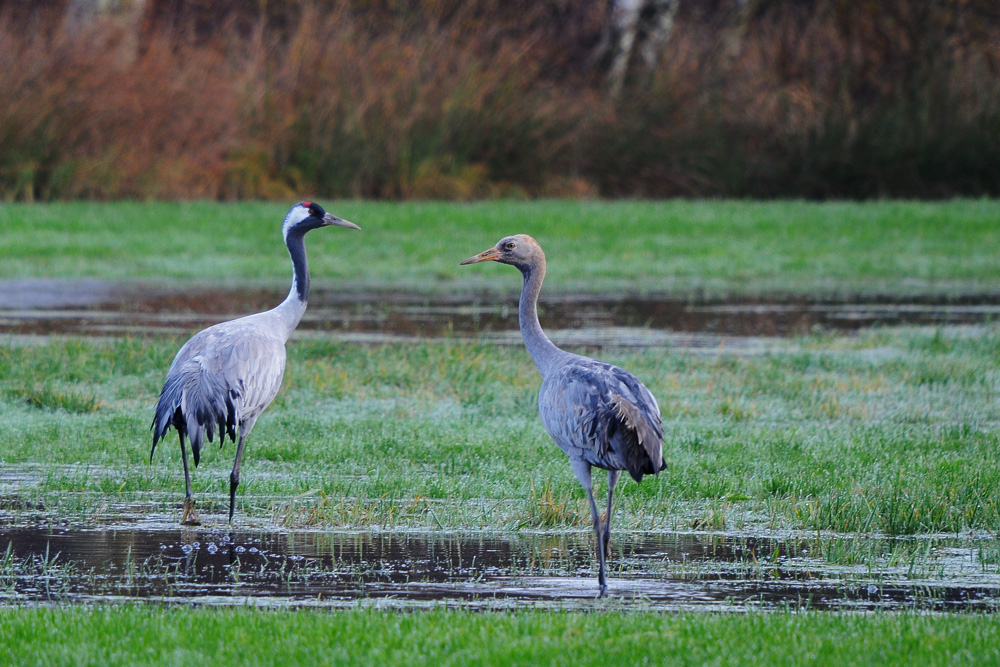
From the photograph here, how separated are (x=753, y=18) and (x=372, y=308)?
2085 centimetres

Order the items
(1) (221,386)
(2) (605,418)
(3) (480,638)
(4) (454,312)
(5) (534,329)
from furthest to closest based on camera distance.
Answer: (4) (454,312)
(1) (221,386)
(5) (534,329)
(2) (605,418)
(3) (480,638)

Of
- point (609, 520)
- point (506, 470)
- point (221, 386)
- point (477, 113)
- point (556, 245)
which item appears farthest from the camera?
point (477, 113)

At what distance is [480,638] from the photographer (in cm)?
541

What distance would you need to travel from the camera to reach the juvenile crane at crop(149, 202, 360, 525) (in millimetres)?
7711

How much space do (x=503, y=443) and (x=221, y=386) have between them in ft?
6.10

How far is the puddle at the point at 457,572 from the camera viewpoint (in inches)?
244

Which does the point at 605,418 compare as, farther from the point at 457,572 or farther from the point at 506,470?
the point at 506,470

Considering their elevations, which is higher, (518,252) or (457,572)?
(518,252)

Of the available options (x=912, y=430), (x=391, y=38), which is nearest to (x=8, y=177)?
(x=391, y=38)

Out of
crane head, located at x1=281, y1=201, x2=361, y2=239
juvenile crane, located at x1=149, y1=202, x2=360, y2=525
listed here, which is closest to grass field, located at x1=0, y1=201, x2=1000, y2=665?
juvenile crane, located at x1=149, y1=202, x2=360, y2=525

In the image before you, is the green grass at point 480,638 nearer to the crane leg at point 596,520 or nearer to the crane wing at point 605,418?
the crane leg at point 596,520

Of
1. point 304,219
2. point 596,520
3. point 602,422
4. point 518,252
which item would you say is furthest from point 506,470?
point 304,219

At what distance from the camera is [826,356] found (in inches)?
489

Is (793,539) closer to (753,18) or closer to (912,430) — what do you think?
(912,430)
